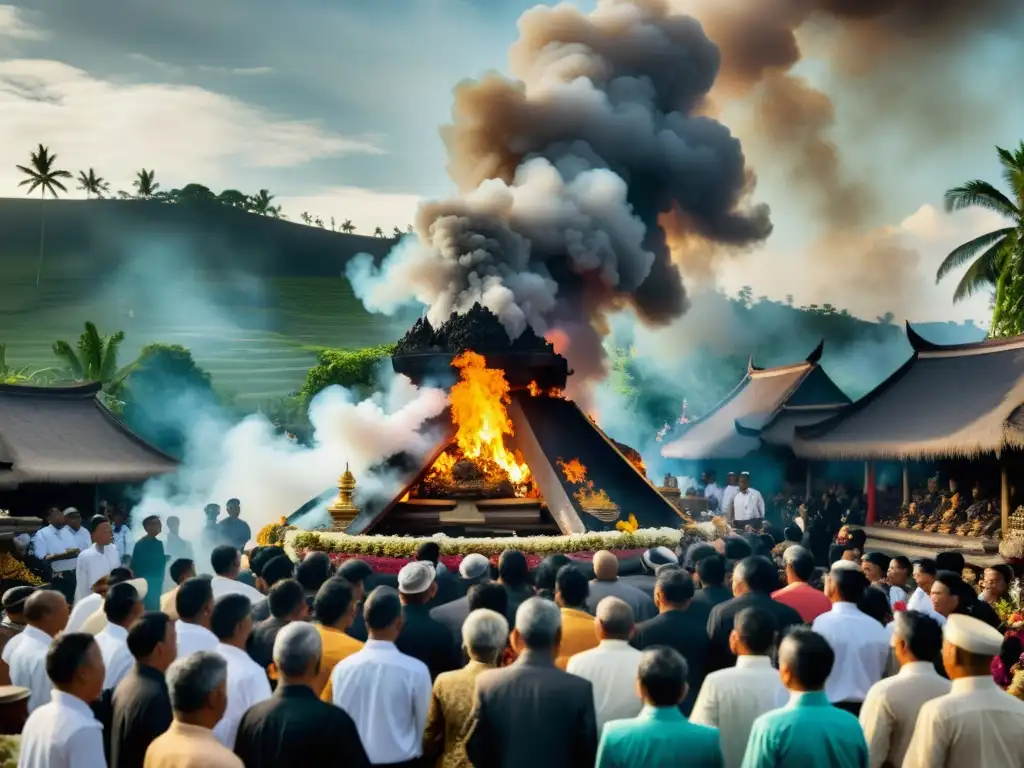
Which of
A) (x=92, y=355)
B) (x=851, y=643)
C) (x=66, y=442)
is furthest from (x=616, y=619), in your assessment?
(x=92, y=355)

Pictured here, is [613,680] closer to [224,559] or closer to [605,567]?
[605,567]

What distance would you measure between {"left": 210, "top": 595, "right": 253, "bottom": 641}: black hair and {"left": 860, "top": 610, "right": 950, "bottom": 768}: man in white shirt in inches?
130

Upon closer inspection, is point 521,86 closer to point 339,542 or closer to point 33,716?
point 339,542

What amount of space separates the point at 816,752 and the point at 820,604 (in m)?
3.35

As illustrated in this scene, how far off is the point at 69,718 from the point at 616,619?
2.68m

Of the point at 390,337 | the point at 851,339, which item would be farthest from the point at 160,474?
the point at 390,337

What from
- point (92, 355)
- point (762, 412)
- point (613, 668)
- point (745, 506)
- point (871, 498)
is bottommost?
point (613, 668)

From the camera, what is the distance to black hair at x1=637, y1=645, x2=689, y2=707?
4.49 m

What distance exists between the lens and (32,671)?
6309 mm

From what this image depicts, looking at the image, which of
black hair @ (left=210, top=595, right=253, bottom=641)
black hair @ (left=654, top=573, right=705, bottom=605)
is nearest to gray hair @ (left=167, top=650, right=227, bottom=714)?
black hair @ (left=210, top=595, right=253, bottom=641)

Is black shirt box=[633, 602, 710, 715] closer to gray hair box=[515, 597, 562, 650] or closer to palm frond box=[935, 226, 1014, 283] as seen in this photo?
gray hair box=[515, 597, 562, 650]

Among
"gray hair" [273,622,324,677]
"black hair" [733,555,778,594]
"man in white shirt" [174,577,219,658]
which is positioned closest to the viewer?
"gray hair" [273,622,324,677]

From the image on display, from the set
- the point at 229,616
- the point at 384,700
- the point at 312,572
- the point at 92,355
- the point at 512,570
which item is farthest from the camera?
the point at 92,355

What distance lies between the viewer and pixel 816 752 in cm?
440
